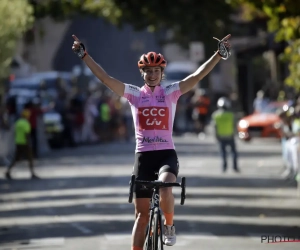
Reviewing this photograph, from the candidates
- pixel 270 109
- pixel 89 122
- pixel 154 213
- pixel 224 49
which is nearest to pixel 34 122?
pixel 89 122

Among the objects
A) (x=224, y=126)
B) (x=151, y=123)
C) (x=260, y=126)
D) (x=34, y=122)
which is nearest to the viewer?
(x=151, y=123)

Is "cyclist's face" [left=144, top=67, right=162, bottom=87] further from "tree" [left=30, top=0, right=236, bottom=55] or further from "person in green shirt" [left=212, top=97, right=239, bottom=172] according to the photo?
"tree" [left=30, top=0, right=236, bottom=55]

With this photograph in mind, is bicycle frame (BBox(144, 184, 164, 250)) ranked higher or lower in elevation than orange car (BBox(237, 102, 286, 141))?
lower

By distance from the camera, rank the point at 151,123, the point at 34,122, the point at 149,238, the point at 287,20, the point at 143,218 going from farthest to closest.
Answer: the point at 34,122 < the point at 287,20 < the point at 151,123 < the point at 143,218 < the point at 149,238

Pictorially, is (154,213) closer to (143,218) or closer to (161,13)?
(143,218)

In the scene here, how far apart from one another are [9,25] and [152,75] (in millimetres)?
15575

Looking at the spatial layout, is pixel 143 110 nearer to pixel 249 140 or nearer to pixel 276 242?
pixel 276 242

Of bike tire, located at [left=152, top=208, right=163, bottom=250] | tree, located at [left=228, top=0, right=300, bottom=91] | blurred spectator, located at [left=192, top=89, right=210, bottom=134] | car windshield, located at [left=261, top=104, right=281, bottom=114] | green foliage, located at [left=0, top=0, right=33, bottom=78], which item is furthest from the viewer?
blurred spectator, located at [left=192, top=89, right=210, bottom=134]

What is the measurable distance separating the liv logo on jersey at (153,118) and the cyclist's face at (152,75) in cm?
25

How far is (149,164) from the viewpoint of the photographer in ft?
33.6

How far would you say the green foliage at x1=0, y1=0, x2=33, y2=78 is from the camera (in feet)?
82.5

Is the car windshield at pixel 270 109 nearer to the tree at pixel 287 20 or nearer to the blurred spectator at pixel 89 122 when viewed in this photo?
the blurred spectator at pixel 89 122

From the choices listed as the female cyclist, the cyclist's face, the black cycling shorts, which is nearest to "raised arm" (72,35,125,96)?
the female cyclist

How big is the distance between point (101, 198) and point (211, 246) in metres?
7.59
